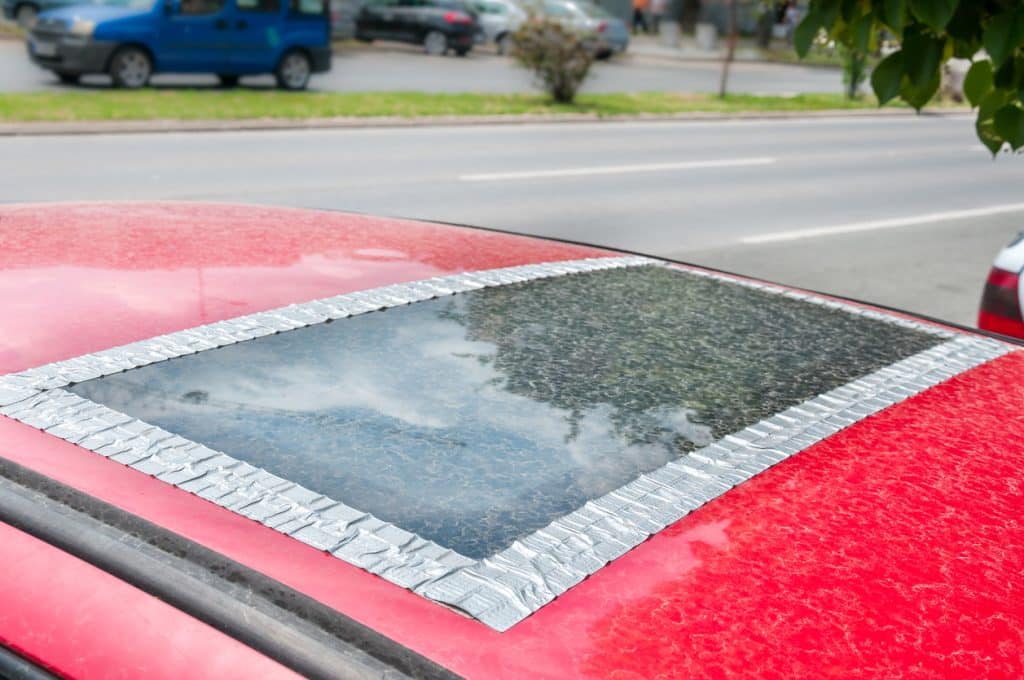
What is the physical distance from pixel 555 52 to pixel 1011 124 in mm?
18774

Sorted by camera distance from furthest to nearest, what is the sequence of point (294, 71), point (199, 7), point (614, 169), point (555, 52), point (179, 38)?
point (555, 52) → point (294, 71) → point (199, 7) → point (179, 38) → point (614, 169)

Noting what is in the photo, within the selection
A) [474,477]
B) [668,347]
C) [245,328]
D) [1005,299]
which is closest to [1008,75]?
[1005,299]

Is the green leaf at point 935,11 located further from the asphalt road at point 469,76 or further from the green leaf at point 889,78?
the asphalt road at point 469,76

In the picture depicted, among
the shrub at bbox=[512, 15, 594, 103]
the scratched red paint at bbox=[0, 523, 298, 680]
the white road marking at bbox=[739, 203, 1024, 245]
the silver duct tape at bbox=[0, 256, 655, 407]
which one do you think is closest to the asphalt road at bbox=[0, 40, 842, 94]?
the shrub at bbox=[512, 15, 594, 103]

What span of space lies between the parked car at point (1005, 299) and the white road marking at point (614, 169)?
9204mm

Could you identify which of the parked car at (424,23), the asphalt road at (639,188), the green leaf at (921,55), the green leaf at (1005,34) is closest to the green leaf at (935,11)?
the green leaf at (1005,34)

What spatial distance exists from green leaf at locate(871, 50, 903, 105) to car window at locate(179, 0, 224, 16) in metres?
16.9

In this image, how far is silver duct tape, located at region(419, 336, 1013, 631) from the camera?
121 cm

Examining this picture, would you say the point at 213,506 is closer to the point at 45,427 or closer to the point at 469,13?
the point at 45,427

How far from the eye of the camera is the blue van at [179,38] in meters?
18.0

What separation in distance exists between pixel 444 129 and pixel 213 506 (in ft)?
54.2

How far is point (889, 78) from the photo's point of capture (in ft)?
10.7

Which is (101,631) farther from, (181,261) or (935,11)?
(935,11)

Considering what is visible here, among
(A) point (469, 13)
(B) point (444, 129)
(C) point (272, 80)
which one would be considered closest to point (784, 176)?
(B) point (444, 129)
